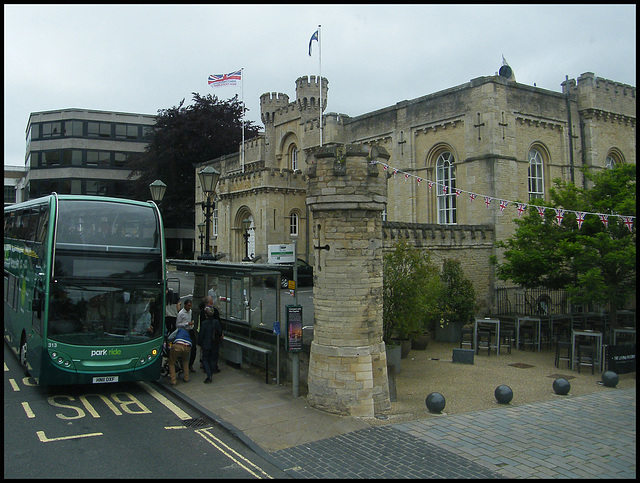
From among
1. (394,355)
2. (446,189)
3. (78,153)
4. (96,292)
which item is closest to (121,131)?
(78,153)

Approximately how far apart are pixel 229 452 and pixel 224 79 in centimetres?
2647

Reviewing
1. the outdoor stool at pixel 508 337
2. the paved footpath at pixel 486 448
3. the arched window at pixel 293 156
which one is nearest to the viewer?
the paved footpath at pixel 486 448

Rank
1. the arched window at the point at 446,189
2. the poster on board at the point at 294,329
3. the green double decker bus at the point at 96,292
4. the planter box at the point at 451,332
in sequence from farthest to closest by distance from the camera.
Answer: the arched window at the point at 446,189
the planter box at the point at 451,332
the poster on board at the point at 294,329
the green double decker bus at the point at 96,292

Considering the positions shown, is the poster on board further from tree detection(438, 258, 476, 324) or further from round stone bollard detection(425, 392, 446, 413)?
tree detection(438, 258, 476, 324)

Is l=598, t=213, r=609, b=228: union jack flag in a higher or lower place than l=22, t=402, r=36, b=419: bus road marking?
higher

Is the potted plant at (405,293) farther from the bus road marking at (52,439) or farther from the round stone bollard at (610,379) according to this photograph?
the bus road marking at (52,439)

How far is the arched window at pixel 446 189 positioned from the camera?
25.7m

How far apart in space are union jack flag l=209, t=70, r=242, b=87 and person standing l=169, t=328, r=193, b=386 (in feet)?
71.7

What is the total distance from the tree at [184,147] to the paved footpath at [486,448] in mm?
38799

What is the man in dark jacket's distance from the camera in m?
12.0

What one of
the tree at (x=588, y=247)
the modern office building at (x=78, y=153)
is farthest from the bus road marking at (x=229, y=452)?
the modern office building at (x=78, y=153)

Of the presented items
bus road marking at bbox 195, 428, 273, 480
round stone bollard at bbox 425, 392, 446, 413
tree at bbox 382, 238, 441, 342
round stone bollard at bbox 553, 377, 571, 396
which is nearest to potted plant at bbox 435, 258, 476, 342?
tree at bbox 382, 238, 441, 342

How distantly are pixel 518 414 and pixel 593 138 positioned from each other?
21.3 metres

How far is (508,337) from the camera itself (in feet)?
54.1
